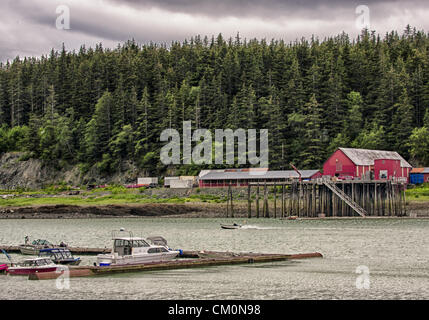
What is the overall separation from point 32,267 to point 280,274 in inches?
693

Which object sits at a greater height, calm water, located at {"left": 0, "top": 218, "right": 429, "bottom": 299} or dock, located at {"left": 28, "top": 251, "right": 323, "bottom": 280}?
dock, located at {"left": 28, "top": 251, "right": 323, "bottom": 280}

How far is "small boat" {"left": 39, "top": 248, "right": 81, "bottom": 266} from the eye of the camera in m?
47.9

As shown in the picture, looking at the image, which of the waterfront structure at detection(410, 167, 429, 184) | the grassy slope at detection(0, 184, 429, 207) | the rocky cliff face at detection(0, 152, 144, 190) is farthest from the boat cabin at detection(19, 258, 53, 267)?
the rocky cliff face at detection(0, 152, 144, 190)

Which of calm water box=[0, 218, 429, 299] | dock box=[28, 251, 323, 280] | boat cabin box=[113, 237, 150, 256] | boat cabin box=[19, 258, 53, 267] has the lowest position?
calm water box=[0, 218, 429, 299]

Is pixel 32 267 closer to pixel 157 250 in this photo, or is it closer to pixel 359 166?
pixel 157 250

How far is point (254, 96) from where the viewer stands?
154375mm

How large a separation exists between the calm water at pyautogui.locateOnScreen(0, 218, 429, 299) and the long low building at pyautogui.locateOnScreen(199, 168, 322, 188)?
44421 mm

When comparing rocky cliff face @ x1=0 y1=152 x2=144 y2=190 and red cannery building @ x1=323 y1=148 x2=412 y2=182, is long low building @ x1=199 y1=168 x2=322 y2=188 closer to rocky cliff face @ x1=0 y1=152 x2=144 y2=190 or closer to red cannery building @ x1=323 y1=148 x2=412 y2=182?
red cannery building @ x1=323 y1=148 x2=412 y2=182

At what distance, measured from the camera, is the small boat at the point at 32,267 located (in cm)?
4247

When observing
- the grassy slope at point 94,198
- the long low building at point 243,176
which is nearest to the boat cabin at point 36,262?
the grassy slope at point 94,198

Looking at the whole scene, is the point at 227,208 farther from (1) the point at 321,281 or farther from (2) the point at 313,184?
(1) the point at 321,281

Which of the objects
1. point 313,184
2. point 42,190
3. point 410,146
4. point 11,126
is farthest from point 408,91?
point 11,126

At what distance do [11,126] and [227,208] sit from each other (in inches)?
4400

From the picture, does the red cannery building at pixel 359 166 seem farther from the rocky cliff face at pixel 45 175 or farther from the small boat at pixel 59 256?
the small boat at pixel 59 256
